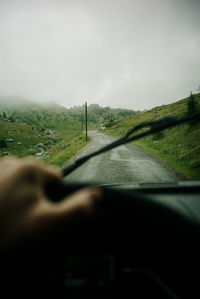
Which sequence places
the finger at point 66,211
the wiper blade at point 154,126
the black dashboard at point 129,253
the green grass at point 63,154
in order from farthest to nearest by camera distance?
the green grass at point 63,154
the wiper blade at point 154,126
the black dashboard at point 129,253
the finger at point 66,211

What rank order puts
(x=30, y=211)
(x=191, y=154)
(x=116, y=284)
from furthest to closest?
(x=191, y=154), (x=116, y=284), (x=30, y=211)

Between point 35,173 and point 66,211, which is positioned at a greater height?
point 35,173

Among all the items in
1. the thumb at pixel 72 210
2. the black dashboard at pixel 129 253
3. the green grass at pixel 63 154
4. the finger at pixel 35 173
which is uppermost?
the finger at pixel 35 173

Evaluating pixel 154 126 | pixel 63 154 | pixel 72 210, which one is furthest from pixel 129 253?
pixel 63 154

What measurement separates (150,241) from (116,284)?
434 millimetres

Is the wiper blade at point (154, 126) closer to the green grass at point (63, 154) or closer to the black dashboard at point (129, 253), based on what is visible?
the black dashboard at point (129, 253)

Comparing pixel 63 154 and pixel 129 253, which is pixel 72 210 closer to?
pixel 129 253

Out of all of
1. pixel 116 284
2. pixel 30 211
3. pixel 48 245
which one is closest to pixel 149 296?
pixel 116 284

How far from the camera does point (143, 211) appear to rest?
135 cm

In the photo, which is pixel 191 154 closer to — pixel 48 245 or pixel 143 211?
pixel 143 211

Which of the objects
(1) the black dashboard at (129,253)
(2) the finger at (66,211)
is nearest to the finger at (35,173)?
(2) the finger at (66,211)

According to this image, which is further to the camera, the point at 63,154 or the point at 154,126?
the point at 63,154

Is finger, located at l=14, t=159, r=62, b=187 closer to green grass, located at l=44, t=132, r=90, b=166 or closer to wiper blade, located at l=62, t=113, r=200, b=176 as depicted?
wiper blade, located at l=62, t=113, r=200, b=176

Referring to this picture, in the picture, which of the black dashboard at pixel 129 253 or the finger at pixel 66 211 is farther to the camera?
the black dashboard at pixel 129 253
